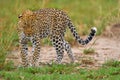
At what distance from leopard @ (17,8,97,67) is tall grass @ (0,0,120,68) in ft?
1.29

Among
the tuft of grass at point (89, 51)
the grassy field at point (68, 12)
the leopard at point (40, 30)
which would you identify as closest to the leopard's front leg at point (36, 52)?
the leopard at point (40, 30)

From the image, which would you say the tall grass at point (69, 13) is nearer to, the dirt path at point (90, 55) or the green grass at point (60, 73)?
the dirt path at point (90, 55)

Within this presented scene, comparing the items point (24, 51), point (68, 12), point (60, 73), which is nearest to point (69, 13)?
point (68, 12)

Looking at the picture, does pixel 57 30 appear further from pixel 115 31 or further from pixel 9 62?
pixel 115 31

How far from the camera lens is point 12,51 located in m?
13.0

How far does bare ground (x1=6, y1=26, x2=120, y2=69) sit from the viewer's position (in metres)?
12.4

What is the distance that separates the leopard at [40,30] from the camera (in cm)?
1156

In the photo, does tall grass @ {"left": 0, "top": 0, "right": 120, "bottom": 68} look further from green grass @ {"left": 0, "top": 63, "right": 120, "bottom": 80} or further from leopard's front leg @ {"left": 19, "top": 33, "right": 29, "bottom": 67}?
green grass @ {"left": 0, "top": 63, "right": 120, "bottom": 80}

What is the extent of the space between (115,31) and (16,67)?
4593 millimetres

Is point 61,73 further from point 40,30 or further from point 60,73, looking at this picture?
point 40,30

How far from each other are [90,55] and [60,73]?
2266 mm

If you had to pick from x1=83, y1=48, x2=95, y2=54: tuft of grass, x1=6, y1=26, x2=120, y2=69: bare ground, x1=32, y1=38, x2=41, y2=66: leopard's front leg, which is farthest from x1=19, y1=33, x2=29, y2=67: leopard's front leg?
x1=83, y1=48, x2=95, y2=54: tuft of grass

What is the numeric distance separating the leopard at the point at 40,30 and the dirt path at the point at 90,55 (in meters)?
0.41

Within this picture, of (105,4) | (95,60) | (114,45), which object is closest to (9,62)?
(95,60)
